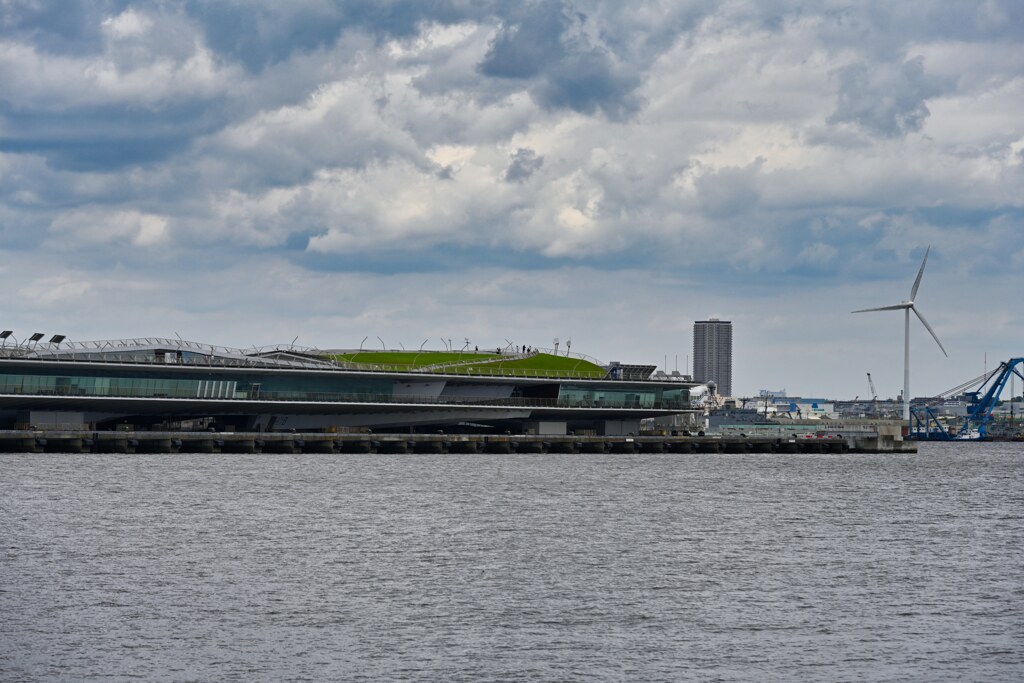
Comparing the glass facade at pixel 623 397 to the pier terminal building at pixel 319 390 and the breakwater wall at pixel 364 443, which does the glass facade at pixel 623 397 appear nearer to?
the pier terminal building at pixel 319 390

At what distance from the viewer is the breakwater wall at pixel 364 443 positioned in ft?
419

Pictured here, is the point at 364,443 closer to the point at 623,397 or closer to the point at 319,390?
the point at 319,390

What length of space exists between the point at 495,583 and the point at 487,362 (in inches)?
4736

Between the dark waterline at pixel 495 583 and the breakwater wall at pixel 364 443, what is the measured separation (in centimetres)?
3018

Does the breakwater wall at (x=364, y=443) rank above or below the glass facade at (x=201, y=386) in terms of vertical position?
below

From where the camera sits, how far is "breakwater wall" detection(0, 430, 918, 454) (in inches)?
5025

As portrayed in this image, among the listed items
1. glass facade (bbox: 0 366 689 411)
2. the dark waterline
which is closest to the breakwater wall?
glass facade (bbox: 0 366 689 411)

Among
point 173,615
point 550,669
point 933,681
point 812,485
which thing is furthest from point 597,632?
point 812,485

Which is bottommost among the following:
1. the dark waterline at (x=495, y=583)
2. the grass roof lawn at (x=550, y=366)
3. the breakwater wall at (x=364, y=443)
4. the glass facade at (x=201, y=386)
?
the dark waterline at (x=495, y=583)

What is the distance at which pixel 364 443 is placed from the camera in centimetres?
14200

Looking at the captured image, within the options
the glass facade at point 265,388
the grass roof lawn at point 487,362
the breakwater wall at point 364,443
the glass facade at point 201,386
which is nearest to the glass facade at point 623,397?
the glass facade at point 265,388

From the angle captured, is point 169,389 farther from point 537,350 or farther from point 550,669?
point 550,669

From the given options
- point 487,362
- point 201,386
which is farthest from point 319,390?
point 487,362

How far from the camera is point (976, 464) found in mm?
174125
